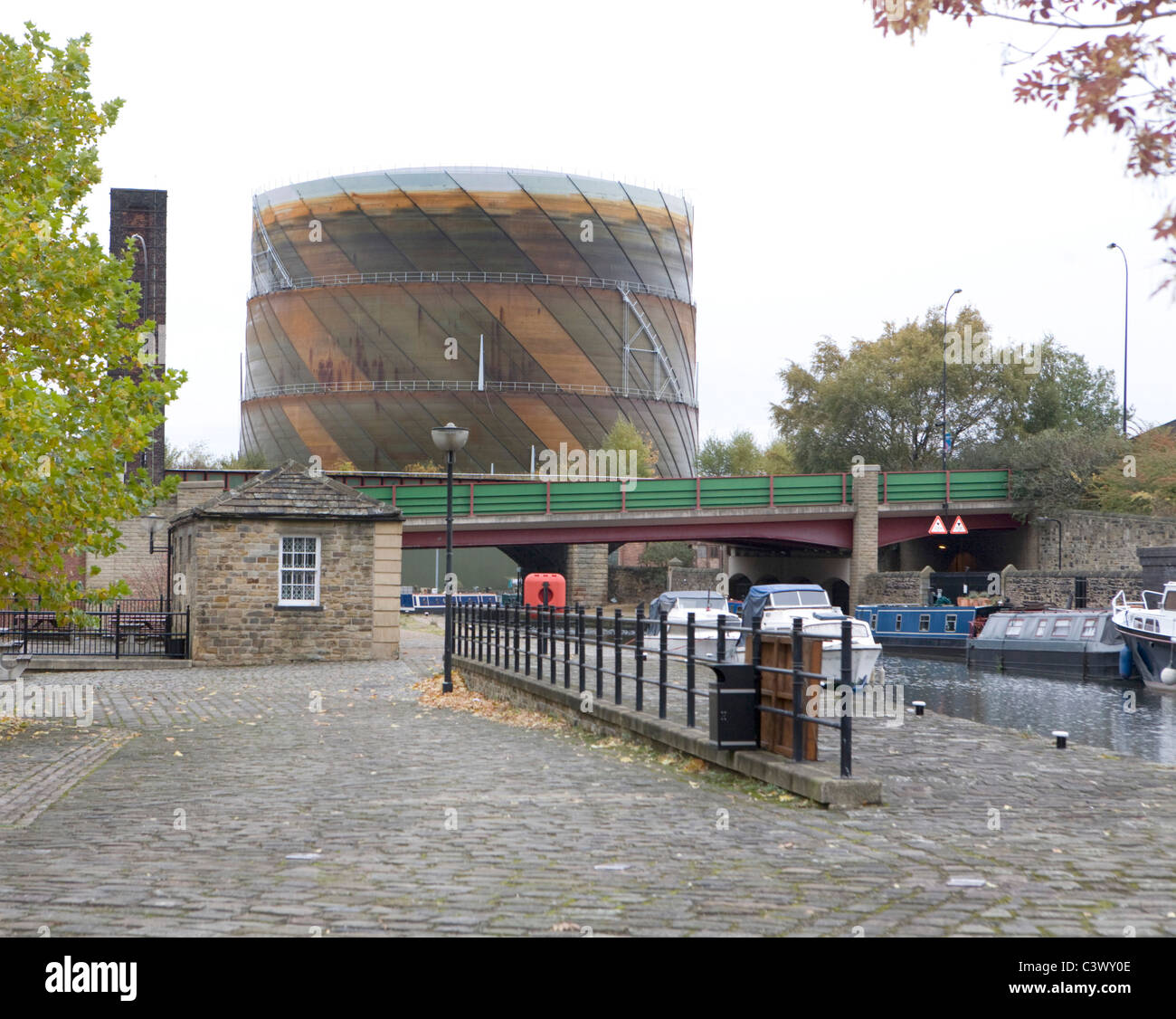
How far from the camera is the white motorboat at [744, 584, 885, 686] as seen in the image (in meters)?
24.9

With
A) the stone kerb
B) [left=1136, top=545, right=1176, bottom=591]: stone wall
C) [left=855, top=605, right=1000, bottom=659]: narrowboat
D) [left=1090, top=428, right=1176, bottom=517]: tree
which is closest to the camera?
the stone kerb

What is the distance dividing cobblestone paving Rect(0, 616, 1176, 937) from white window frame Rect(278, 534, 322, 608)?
601 inches

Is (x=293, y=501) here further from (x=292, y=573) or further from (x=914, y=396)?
(x=914, y=396)

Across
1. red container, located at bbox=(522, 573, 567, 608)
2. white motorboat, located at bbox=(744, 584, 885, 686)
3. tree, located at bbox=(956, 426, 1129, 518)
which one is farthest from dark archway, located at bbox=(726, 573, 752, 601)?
white motorboat, located at bbox=(744, 584, 885, 686)

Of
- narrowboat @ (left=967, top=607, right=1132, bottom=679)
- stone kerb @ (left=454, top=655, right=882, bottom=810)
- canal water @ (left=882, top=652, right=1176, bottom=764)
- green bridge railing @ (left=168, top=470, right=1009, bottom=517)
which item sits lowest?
canal water @ (left=882, top=652, right=1176, bottom=764)

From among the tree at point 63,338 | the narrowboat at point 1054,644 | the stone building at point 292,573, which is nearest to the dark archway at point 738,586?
the narrowboat at point 1054,644

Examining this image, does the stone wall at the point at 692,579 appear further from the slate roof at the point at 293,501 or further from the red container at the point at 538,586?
the slate roof at the point at 293,501

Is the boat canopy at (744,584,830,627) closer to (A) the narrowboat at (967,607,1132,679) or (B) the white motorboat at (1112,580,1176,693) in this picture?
(A) the narrowboat at (967,607,1132,679)

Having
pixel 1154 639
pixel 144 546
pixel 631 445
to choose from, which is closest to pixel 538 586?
pixel 144 546

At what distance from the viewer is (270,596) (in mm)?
28359

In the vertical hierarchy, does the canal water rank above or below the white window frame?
below

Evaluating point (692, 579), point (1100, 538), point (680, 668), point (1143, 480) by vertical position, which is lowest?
point (680, 668)

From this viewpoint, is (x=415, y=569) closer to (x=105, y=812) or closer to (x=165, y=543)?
(x=165, y=543)

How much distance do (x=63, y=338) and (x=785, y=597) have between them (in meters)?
19.6
